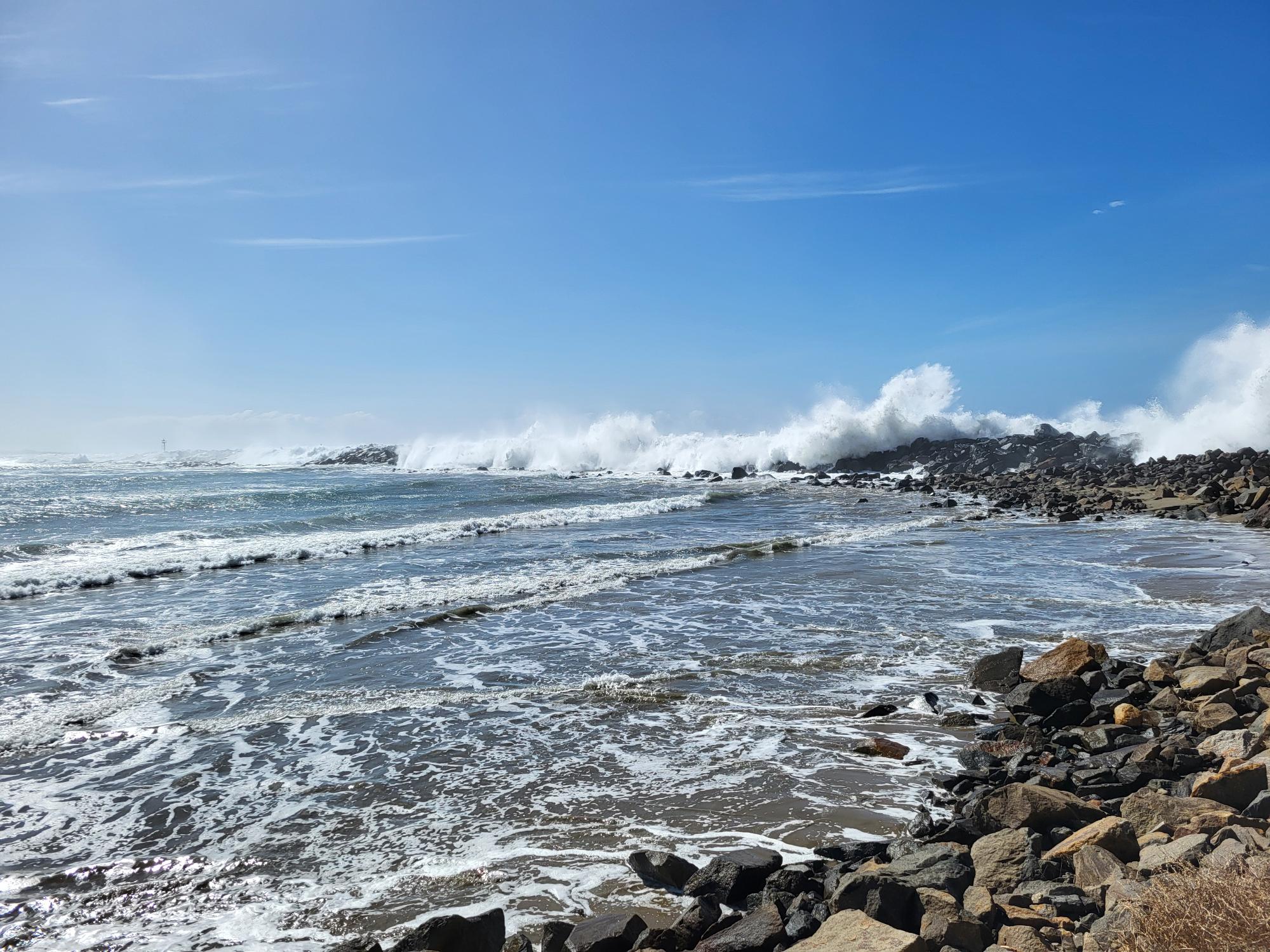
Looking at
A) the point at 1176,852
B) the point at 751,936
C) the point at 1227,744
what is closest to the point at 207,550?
the point at 751,936

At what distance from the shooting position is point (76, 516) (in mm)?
28172

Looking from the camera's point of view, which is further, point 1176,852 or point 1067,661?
point 1067,661

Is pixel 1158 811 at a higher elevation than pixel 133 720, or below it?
higher

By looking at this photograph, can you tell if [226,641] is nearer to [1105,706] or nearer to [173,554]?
[173,554]

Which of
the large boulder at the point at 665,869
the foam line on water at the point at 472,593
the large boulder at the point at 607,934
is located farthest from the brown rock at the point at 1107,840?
the foam line on water at the point at 472,593

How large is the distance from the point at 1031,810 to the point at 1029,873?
63 cm

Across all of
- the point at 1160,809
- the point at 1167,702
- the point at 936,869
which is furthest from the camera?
the point at 1167,702

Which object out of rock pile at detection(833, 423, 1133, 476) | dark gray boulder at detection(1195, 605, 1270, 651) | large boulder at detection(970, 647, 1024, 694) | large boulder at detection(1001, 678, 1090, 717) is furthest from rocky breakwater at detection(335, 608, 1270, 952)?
rock pile at detection(833, 423, 1133, 476)

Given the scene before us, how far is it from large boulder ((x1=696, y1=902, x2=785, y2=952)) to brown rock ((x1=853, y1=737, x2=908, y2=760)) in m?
2.85

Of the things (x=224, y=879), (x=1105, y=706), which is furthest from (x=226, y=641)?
(x=1105, y=706)

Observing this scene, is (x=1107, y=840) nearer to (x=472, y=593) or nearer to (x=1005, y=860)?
(x=1005, y=860)

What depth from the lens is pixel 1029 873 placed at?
3900 millimetres

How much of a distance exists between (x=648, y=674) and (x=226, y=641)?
6.27m

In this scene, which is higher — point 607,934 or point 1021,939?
point 1021,939
